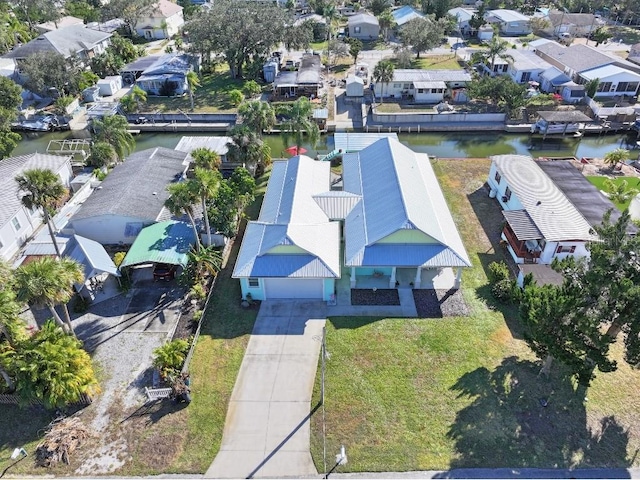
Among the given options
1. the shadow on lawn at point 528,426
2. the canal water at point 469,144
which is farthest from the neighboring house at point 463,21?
the shadow on lawn at point 528,426

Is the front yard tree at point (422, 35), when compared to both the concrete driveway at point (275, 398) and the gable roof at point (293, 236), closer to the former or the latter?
the gable roof at point (293, 236)

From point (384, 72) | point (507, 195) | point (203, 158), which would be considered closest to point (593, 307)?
point (507, 195)

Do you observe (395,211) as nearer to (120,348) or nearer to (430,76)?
(120,348)

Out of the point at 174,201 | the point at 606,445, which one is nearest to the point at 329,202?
the point at 174,201

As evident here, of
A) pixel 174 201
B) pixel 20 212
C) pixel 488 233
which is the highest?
pixel 174 201

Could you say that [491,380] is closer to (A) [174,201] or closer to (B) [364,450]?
(B) [364,450]

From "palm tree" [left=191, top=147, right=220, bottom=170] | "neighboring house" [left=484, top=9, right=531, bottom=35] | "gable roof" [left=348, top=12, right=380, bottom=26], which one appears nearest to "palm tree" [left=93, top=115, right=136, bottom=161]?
"palm tree" [left=191, top=147, right=220, bottom=170]

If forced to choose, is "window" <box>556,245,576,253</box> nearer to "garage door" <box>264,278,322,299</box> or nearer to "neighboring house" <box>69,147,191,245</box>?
"garage door" <box>264,278,322,299</box>
